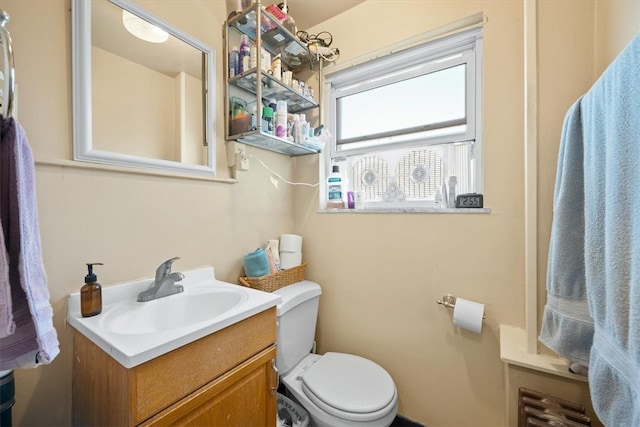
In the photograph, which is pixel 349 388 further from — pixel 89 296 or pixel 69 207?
pixel 69 207

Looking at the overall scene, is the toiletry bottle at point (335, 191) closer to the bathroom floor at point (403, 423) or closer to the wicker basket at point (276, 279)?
the wicker basket at point (276, 279)

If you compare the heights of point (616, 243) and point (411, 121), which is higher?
point (411, 121)

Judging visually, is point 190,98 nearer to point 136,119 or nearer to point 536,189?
point 136,119

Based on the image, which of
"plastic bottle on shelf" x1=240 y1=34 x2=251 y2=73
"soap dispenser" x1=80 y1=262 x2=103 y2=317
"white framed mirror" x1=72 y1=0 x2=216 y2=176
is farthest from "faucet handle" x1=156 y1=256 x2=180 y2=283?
"plastic bottle on shelf" x1=240 y1=34 x2=251 y2=73

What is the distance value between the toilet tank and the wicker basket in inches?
1.2

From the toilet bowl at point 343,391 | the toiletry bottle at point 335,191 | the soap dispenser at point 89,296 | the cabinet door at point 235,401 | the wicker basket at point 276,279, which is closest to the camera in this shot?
the cabinet door at point 235,401

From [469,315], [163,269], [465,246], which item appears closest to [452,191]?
[465,246]

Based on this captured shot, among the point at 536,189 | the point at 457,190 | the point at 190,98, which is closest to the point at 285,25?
the point at 190,98

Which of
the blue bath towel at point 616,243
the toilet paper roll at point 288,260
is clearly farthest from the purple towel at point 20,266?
the blue bath towel at point 616,243

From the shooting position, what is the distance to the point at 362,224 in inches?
55.4

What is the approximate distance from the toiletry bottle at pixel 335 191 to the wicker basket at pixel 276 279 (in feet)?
1.39

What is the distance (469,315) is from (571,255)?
0.49 m

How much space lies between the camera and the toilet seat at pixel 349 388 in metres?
0.97

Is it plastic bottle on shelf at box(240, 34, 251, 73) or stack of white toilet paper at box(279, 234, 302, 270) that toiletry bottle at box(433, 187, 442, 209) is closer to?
stack of white toilet paper at box(279, 234, 302, 270)
